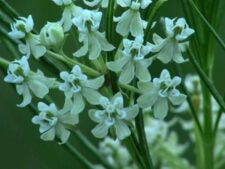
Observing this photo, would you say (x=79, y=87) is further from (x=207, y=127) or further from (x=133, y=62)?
(x=207, y=127)

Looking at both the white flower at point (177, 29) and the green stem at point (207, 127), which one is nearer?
the white flower at point (177, 29)

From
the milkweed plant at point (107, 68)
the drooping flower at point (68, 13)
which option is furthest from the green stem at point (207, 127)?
the drooping flower at point (68, 13)

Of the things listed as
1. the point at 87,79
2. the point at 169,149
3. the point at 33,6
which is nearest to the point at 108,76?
the point at 87,79

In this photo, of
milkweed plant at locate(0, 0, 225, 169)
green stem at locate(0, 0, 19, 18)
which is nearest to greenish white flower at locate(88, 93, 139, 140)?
milkweed plant at locate(0, 0, 225, 169)

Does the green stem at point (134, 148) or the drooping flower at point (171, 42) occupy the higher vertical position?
the drooping flower at point (171, 42)

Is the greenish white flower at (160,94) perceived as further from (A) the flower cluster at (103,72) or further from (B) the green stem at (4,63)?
(B) the green stem at (4,63)

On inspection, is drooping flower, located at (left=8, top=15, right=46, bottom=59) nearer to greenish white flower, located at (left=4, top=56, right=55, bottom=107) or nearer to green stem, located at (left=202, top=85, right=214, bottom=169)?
greenish white flower, located at (left=4, top=56, right=55, bottom=107)

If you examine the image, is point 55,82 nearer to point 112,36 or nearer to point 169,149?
point 112,36
